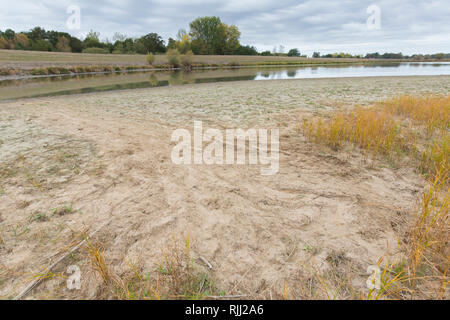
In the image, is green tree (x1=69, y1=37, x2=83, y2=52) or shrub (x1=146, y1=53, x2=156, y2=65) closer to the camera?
shrub (x1=146, y1=53, x2=156, y2=65)

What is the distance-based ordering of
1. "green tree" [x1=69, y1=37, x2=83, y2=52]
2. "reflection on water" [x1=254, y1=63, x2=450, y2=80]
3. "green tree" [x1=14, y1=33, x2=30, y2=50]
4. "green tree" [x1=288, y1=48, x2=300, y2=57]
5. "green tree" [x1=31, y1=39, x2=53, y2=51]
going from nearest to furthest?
1. "reflection on water" [x1=254, y1=63, x2=450, y2=80]
2. "green tree" [x1=14, y1=33, x2=30, y2=50]
3. "green tree" [x1=31, y1=39, x2=53, y2=51]
4. "green tree" [x1=69, y1=37, x2=83, y2=52]
5. "green tree" [x1=288, y1=48, x2=300, y2=57]

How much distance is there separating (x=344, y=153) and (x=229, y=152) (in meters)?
2.17

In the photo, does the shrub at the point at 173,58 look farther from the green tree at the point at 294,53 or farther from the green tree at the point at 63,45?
the green tree at the point at 294,53

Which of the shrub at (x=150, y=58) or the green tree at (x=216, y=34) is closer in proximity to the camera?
the shrub at (x=150, y=58)

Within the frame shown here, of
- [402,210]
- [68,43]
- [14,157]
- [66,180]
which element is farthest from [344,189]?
[68,43]

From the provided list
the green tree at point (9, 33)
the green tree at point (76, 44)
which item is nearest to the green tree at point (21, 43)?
the green tree at point (76, 44)

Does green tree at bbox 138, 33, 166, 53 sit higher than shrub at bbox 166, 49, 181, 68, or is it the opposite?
green tree at bbox 138, 33, 166, 53

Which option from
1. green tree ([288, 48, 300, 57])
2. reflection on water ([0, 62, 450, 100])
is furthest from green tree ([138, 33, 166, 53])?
green tree ([288, 48, 300, 57])

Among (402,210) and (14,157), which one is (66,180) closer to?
(14,157)

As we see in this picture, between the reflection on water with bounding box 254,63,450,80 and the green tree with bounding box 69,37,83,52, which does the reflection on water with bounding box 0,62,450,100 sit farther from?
the green tree with bounding box 69,37,83,52

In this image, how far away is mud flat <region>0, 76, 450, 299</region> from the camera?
183cm

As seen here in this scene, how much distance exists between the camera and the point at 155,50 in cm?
7288

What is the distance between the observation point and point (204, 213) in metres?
2.61

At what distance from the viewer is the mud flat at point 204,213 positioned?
1.83m
